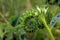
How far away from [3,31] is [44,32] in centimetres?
23

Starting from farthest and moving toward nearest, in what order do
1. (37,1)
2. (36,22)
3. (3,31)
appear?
(37,1)
(3,31)
(36,22)

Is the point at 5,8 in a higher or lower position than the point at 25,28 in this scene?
lower

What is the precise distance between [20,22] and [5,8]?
91cm

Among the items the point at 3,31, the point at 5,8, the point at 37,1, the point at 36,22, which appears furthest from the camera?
the point at 5,8

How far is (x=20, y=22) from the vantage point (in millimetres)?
987

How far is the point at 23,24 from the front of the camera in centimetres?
95

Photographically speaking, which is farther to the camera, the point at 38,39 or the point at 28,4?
the point at 28,4

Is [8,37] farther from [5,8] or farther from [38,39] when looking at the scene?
[5,8]

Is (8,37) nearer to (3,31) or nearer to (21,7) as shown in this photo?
(3,31)

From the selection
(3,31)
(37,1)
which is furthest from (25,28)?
(37,1)

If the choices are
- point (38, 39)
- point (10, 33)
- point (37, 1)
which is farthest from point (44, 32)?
point (37, 1)

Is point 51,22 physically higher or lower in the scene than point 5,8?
higher

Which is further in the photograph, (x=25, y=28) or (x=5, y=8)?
(x=5, y=8)

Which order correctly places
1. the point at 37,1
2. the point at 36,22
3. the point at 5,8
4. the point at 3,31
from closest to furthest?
the point at 36,22
the point at 3,31
the point at 37,1
the point at 5,8
